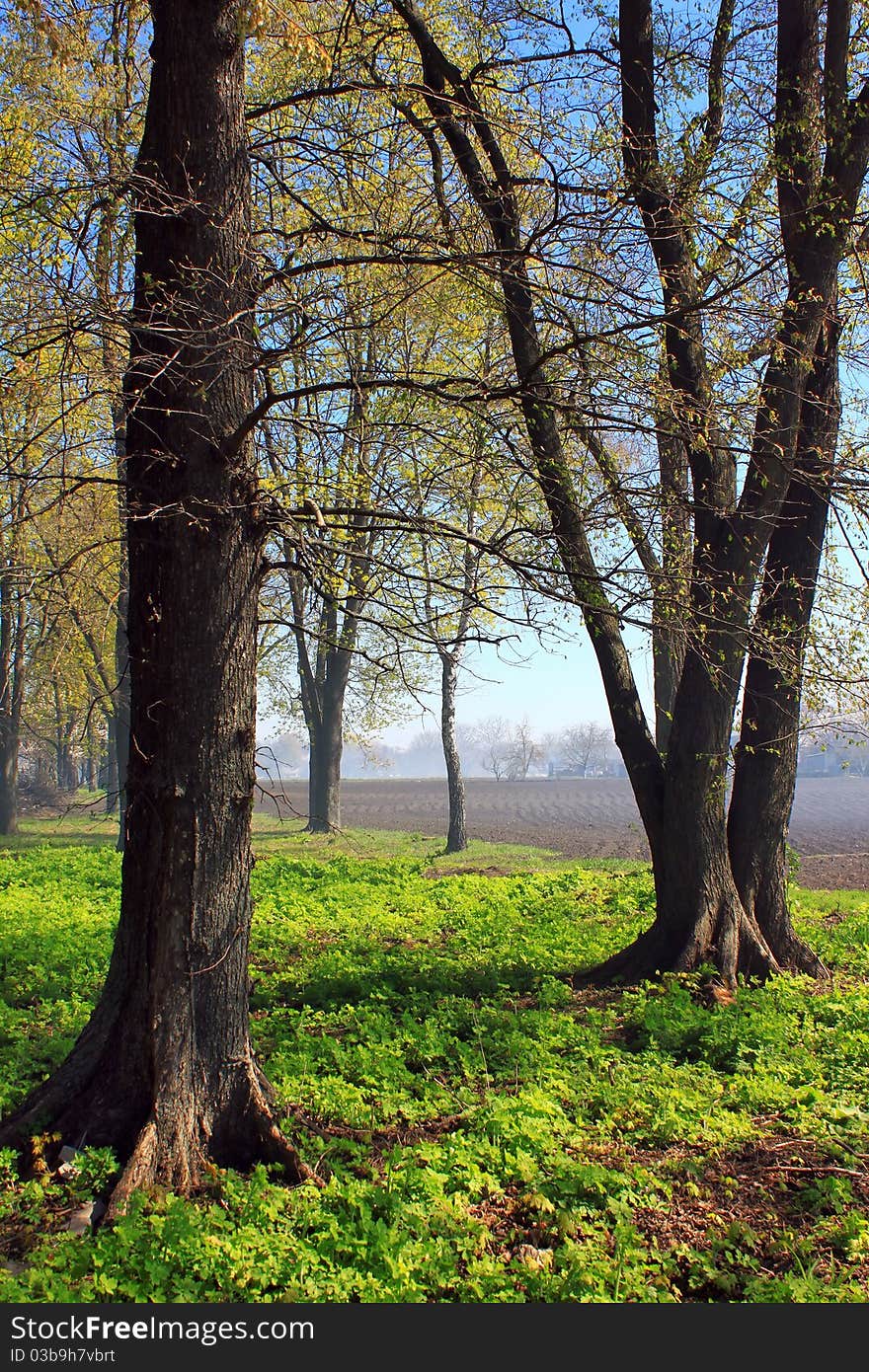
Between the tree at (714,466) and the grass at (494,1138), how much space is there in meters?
1.06

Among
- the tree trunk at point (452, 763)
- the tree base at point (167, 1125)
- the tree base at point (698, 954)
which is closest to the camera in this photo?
the tree base at point (167, 1125)

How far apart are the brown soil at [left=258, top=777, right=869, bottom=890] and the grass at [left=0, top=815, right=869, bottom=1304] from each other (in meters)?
9.53

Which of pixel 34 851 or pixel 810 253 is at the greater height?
pixel 810 253

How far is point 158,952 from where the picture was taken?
16.9ft

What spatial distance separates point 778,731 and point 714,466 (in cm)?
264

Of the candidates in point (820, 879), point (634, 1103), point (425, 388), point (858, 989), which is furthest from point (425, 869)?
point (425, 388)

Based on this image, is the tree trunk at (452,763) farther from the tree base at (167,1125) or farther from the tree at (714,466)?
the tree base at (167,1125)

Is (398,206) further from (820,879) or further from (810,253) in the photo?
(820,879)

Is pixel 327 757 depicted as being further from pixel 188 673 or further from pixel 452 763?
pixel 188 673

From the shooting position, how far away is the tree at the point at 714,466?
26.2 ft

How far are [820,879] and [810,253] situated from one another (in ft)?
42.1

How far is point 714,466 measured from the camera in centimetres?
878

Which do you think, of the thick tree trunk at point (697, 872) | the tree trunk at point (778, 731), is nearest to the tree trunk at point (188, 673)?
the thick tree trunk at point (697, 872)

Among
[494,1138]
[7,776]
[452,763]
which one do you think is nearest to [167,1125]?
[494,1138]
